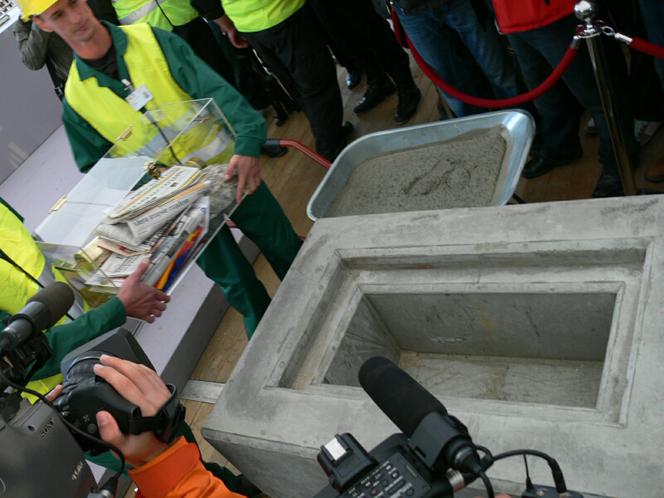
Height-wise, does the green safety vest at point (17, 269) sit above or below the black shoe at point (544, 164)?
above

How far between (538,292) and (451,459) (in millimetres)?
908

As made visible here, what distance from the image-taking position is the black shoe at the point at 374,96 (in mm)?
4090

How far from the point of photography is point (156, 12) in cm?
376

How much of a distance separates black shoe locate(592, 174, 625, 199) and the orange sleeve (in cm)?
204

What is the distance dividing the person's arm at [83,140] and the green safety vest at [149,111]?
0.11 feet

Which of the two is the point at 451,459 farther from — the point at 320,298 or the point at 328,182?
the point at 328,182

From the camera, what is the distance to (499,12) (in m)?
2.26

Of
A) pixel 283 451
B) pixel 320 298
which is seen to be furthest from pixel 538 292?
pixel 283 451

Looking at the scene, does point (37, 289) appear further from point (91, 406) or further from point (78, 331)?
point (91, 406)

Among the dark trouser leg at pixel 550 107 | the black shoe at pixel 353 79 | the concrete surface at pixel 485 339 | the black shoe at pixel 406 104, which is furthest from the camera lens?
the black shoe at pixel 353 79

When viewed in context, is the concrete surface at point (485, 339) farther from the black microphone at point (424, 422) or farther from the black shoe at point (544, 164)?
the black shoe at point (544, 164)

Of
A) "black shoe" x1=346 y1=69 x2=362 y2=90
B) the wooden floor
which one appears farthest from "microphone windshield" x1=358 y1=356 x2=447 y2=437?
"black shoe" x1=346 y1=69 x2=362 y2=90

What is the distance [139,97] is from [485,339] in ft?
4.87

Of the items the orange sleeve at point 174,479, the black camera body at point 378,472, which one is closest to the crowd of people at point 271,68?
the orange sleeve at point 174,479
